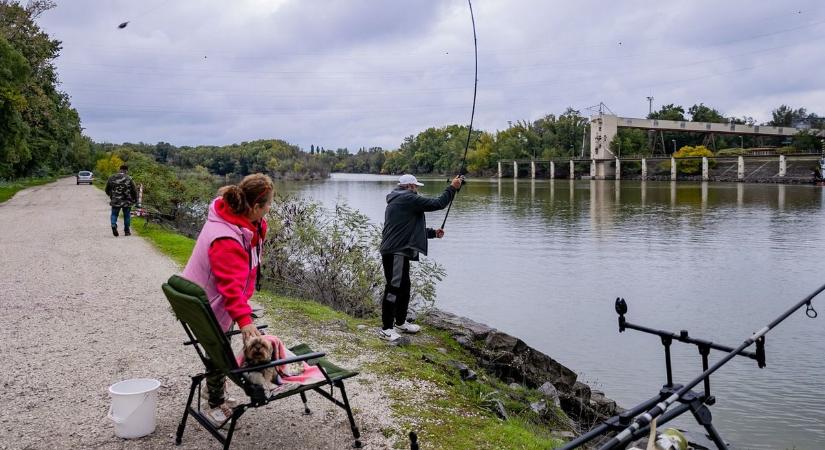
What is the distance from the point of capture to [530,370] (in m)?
8.52

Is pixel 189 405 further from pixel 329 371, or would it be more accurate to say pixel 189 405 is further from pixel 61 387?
pixel 61 387

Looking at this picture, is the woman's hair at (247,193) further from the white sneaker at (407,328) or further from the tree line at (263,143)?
the tree line at (263,143)

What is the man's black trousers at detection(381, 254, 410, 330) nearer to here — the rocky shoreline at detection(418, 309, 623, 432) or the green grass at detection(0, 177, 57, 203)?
the rocky shoreline at detection(418, 309, 623, 432)

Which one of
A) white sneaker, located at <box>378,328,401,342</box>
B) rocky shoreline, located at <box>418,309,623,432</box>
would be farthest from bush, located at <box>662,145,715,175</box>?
white sneaker, located at <box>378,328,401,342</box>

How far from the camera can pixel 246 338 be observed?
4066mm

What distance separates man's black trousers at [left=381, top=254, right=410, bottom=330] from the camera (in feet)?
24.6

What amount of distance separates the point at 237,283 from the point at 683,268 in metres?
16.8

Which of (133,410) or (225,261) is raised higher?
(225,261)

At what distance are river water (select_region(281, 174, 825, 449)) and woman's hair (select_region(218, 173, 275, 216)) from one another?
243 inches

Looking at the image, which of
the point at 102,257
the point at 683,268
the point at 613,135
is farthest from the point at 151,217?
the point at 613,135

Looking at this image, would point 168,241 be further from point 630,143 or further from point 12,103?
point 630,143

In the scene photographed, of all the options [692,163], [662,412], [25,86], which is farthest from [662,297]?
[692,163]

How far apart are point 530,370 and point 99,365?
515 centimetres

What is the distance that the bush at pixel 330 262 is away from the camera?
11156mm
